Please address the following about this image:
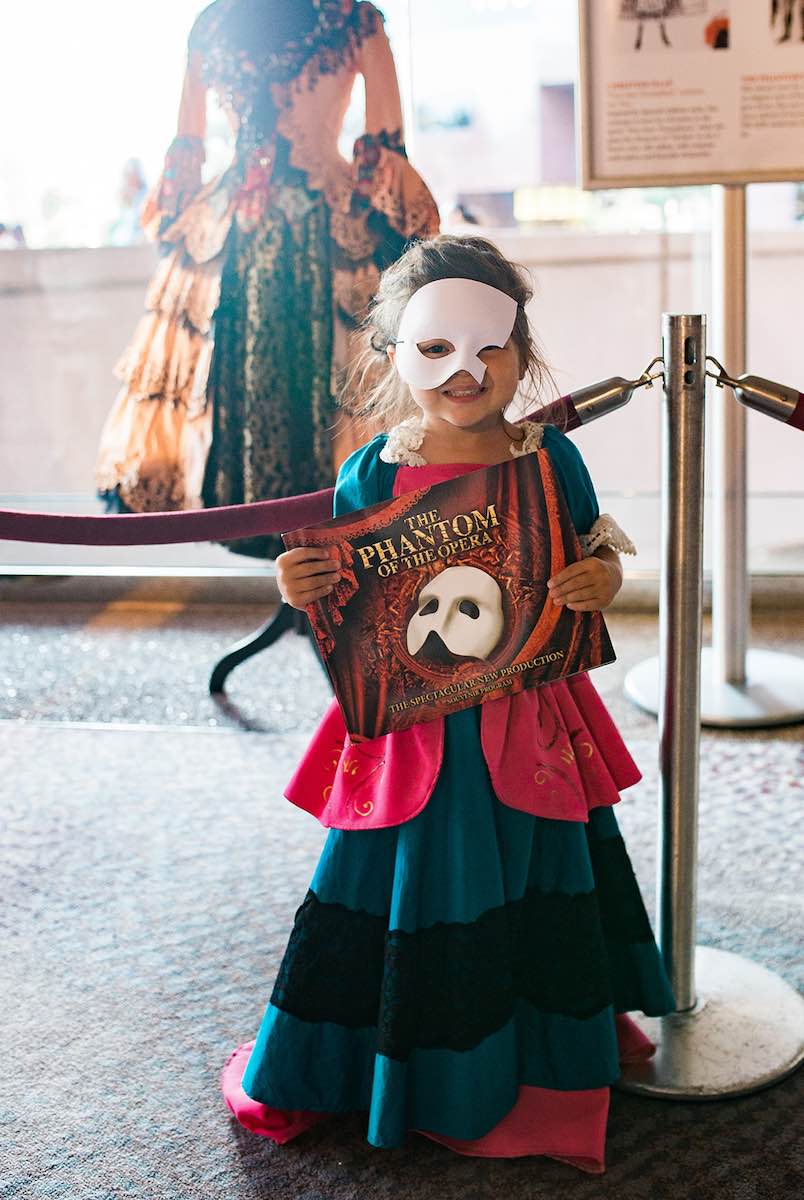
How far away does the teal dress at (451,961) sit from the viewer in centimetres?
163

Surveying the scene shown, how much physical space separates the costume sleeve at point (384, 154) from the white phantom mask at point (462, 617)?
162cm

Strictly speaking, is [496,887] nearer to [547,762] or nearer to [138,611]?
[547,762]

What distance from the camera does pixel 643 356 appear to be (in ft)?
13.2

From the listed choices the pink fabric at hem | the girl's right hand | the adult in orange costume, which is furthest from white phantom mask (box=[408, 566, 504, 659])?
the adult in orange costume

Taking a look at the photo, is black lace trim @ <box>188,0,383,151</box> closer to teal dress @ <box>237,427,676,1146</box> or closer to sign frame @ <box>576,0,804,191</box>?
sign frame @ <box>576,0,804,191</box>

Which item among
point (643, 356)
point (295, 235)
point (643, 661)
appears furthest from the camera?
point (643, 356)

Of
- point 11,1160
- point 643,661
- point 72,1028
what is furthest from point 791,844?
point 11,1160

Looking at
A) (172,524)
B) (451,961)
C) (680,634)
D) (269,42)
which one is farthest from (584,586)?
(269,42)

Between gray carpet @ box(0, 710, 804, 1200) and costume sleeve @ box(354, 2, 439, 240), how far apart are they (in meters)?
1.28

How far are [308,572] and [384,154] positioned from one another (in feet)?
5.69

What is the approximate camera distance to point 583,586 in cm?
161

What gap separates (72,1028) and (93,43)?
323 centimetres

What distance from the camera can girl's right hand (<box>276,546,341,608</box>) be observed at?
159 cm

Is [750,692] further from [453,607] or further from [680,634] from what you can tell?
[453,607]
